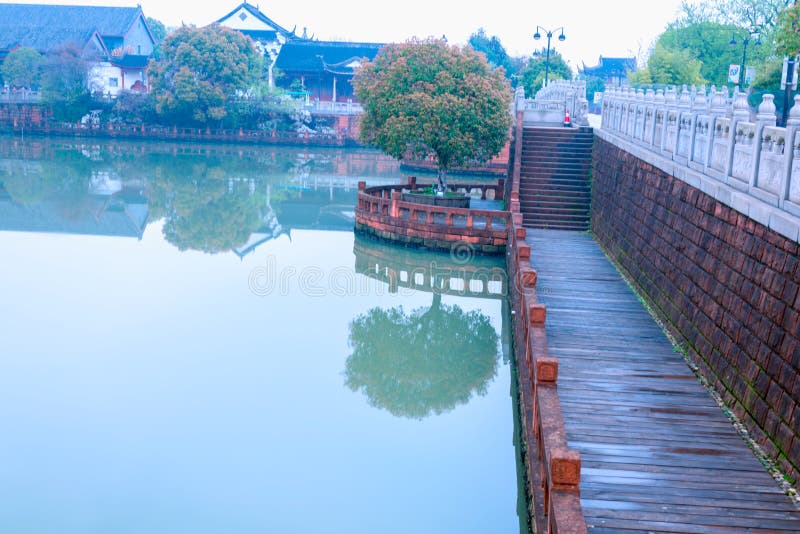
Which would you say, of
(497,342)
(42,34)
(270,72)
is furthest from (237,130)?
(497,342)

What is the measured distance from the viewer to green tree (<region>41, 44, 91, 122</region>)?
5825 centimetres

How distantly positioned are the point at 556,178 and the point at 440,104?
171 inches

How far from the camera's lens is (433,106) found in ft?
77.7

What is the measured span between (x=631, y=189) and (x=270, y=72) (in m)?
49.3

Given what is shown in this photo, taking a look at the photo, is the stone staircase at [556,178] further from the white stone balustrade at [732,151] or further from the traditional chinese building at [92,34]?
the traditional chinese building at [92,34]

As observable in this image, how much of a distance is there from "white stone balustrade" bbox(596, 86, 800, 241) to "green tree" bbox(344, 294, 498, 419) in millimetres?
4293

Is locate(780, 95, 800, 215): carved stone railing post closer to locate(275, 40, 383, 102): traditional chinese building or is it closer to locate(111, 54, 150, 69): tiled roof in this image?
locate(275, 40, 383, 102): traditional chinese building

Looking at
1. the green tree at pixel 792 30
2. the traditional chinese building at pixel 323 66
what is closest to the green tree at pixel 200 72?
the traditional chinese building at pixel 323 66

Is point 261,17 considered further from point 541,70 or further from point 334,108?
point 541,70

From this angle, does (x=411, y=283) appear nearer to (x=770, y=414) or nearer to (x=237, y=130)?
(x=770, y=414)

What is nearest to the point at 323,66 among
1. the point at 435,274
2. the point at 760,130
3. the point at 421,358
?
the point at 435,274

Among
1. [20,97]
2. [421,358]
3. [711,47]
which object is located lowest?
[421,358]

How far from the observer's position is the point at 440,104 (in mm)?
23734

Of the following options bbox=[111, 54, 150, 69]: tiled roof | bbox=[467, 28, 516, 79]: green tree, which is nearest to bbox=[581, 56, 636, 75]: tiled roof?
bbox=[467, 28, 516, 79]: green tree
